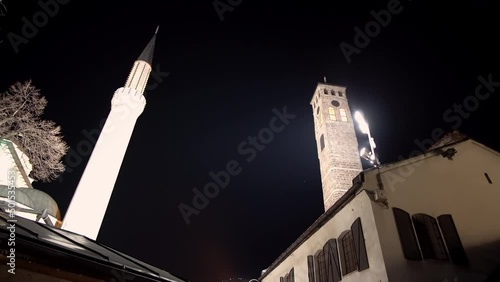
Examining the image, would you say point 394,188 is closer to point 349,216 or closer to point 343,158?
point 349,216

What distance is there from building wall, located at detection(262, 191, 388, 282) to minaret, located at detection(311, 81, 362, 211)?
71.6 feet

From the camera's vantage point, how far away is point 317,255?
13.1 m

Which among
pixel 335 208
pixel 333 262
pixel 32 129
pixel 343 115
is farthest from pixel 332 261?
pixel 343 115

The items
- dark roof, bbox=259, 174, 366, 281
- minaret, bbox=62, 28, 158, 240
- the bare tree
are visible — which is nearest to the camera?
dark roof, bbox=259, 174, 366, 281

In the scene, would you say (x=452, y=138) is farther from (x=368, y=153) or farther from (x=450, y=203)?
(x=368, y=153)

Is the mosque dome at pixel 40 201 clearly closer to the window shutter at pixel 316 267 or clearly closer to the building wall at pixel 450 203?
the window shutter at pixel 316 267

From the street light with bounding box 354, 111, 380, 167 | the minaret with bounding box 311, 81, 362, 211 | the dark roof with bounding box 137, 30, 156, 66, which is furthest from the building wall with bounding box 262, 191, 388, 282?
the dark roof with bounding box 137, 30, 156, 66

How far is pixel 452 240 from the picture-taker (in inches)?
377

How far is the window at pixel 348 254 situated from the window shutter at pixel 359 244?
342 millimetres

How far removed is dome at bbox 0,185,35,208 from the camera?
21.2 meters

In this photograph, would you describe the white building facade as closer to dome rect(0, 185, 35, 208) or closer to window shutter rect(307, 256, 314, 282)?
window shutter rect(307, 256, 314, 282)

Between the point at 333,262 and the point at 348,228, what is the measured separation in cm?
167

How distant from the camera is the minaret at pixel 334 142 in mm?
38250

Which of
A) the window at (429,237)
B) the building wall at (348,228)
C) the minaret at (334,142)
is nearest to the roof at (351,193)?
the building wall at (348,228)
